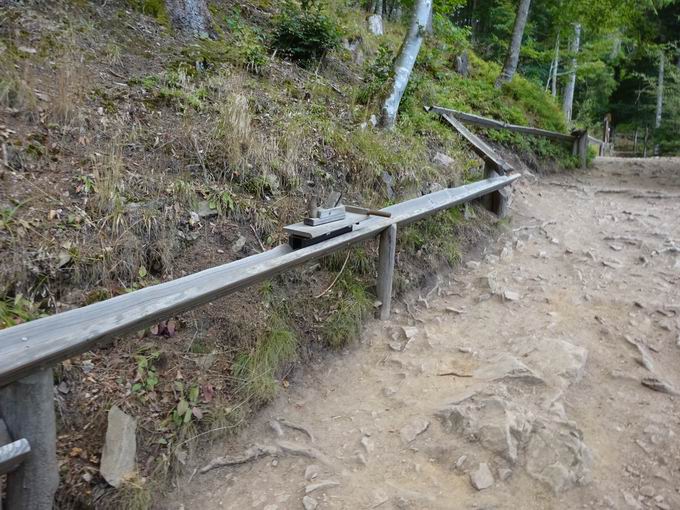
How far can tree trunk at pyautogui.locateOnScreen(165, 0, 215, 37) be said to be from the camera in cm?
635

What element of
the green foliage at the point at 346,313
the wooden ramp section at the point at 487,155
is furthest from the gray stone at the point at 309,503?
the wooden ramp section at the point at 487,155


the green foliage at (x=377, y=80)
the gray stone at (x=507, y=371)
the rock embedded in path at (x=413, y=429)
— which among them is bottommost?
the rock embedded in path at (x=413, y=429)

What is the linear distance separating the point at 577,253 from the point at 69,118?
17.4ft

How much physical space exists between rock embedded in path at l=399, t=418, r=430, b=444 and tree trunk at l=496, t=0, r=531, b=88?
32.6ft

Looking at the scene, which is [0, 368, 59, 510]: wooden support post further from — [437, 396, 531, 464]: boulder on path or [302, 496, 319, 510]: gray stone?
[437, 396, 531, 464]: boulder on path

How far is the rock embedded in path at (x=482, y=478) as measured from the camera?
2.55 metres

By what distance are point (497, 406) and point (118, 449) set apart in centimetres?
227

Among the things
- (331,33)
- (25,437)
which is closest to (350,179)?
(331,33)

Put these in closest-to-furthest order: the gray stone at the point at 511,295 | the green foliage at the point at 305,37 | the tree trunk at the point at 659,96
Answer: the gray stone at the point at 511,295 → the green foliage at the point at 305,37 → the tree trunk at the point at 659,96

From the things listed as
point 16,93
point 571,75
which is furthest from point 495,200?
point 571,75

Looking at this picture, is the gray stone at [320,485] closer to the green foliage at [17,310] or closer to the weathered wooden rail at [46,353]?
the weathered wooden rail at [46,353]

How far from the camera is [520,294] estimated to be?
15.0ft

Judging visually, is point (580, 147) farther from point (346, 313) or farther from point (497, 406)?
point (497, 406)

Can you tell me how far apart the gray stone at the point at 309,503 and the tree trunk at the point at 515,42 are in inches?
420
